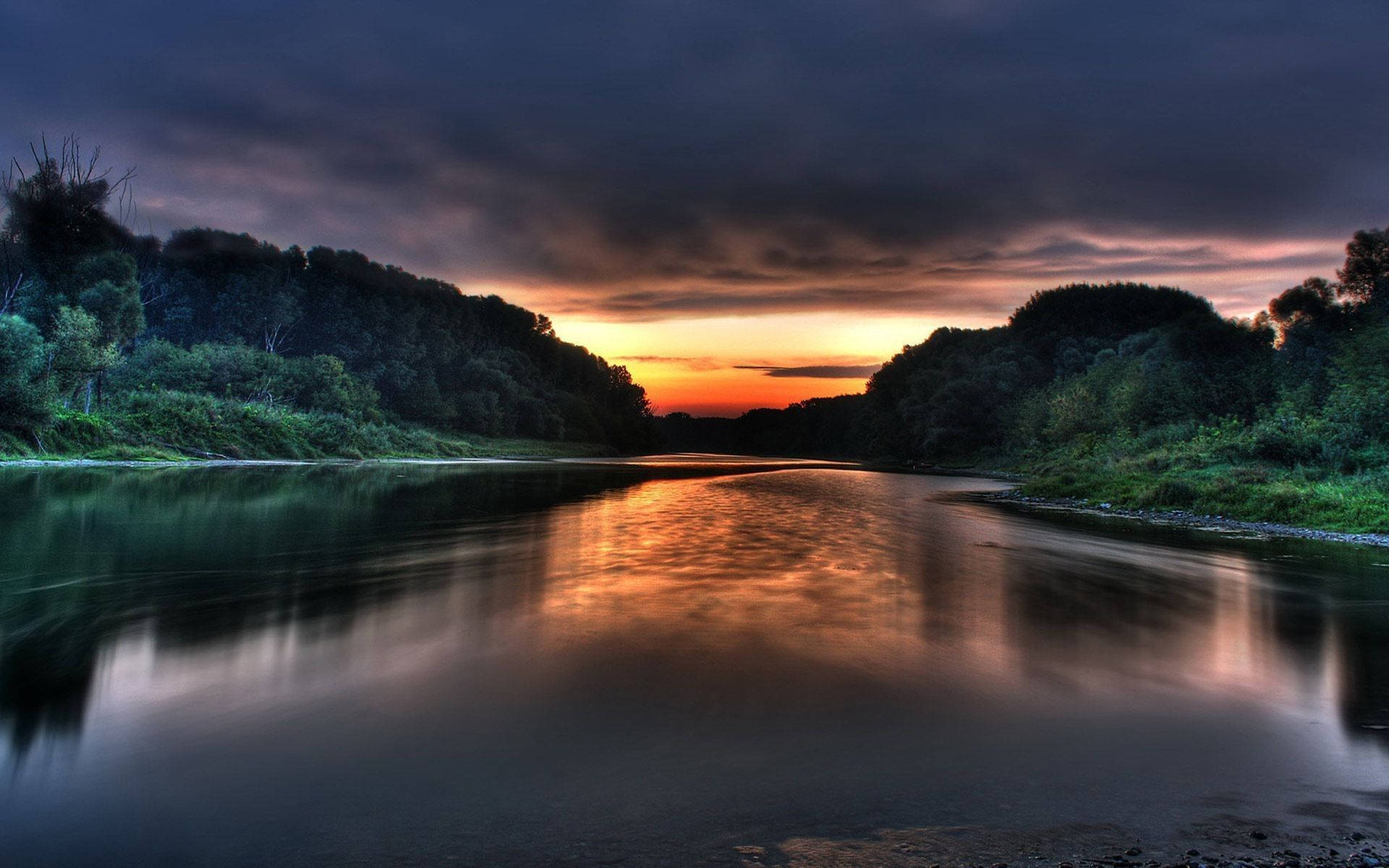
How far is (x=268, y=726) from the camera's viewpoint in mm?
4785

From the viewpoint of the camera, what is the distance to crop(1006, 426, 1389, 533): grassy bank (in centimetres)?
1822

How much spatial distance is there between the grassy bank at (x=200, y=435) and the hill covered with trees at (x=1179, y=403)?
42.7 metres

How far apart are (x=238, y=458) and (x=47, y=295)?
14.3 m

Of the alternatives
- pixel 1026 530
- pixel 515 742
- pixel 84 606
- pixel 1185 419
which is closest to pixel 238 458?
pixel 84 606

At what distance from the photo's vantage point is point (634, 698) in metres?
5.43

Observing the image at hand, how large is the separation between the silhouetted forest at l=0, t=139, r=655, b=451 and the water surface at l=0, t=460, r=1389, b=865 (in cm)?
3108

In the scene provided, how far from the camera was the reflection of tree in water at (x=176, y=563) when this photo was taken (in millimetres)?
6188

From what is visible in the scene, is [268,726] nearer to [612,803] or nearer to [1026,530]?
[612,803]

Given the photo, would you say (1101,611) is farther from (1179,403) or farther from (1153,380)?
(1153,380)

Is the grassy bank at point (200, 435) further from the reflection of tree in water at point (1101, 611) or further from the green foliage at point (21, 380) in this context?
the reflection of tree in water at point (1101, 611)

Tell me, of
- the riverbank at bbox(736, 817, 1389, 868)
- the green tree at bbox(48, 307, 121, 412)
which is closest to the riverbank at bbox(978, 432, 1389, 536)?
the riverbank at bbox(736, 817, 1389, 868)

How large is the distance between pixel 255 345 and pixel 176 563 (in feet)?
282

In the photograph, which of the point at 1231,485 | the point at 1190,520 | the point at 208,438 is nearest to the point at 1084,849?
the point at 1190,520

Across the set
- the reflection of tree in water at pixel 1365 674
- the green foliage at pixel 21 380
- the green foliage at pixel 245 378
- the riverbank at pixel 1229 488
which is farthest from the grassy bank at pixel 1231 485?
the green foliage at pixel 245 378
